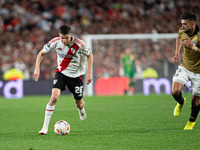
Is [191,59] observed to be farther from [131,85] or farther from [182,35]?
[131,85]

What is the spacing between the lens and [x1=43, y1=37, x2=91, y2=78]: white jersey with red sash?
7.82 metres

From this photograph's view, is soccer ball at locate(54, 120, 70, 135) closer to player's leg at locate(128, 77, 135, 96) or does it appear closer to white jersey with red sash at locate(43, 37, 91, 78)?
white jersey with red sash at locate(43, 37, 91, 78)

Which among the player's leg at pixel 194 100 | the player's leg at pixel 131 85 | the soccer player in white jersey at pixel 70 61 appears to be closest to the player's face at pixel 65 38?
the soccer player in white jersey at pixel 70 61

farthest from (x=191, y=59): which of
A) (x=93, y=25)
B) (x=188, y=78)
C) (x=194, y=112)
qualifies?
(x=93, y=25)

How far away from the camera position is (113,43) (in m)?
20.7

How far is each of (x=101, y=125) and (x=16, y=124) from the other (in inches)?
70.6

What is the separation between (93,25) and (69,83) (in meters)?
15.8

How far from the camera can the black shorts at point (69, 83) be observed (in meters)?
7.80

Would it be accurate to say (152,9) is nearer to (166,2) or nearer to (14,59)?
(166,2)

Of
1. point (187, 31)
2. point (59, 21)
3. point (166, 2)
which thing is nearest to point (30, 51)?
point (59, 21)

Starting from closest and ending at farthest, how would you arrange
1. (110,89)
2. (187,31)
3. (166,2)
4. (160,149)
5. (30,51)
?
(160,149)
(187,31)
(110,89)
(30,51)
(166,2)

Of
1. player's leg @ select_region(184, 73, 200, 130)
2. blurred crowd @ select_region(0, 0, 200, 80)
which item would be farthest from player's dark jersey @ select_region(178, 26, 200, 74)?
blurred crowd @ select_region(0, 0, 200, 80)

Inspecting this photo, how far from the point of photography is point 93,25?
23.7m

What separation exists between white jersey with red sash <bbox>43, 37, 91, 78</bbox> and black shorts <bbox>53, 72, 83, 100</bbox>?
3.0 inches
